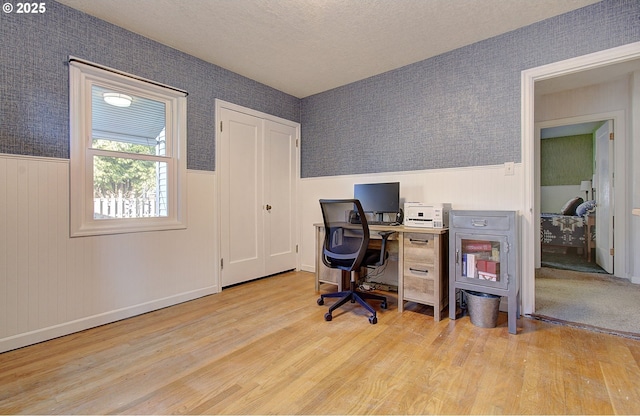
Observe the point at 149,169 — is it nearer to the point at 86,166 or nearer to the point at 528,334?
the point at 86,166

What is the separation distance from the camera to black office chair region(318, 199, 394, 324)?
2.40m

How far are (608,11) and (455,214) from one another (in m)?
1.84

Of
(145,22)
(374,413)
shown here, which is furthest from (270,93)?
(374,413)

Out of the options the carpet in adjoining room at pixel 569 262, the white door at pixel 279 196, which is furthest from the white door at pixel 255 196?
the carpet in adjoining room at pixel 569 262

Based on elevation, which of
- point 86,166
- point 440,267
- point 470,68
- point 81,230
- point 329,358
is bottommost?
point 329,358

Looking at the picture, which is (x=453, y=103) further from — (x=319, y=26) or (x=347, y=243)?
(x=347, y=243)

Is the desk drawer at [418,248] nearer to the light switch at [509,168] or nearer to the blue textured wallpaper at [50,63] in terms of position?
the light switch at [509,168]

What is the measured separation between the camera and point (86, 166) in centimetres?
225

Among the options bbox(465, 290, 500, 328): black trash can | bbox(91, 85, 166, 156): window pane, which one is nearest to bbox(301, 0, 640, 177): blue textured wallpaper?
bbox(465, 290, 500, 328): black trash can

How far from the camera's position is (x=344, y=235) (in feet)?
8.39

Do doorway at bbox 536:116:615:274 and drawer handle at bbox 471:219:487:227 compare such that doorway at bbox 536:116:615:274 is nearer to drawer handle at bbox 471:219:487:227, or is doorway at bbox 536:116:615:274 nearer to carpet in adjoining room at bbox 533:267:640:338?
carpet in adjoining room at bbox 533:267:640:338

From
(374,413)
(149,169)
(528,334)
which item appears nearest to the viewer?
(374,413)

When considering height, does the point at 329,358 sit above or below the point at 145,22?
below

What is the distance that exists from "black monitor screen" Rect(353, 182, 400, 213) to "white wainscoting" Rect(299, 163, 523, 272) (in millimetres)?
226
